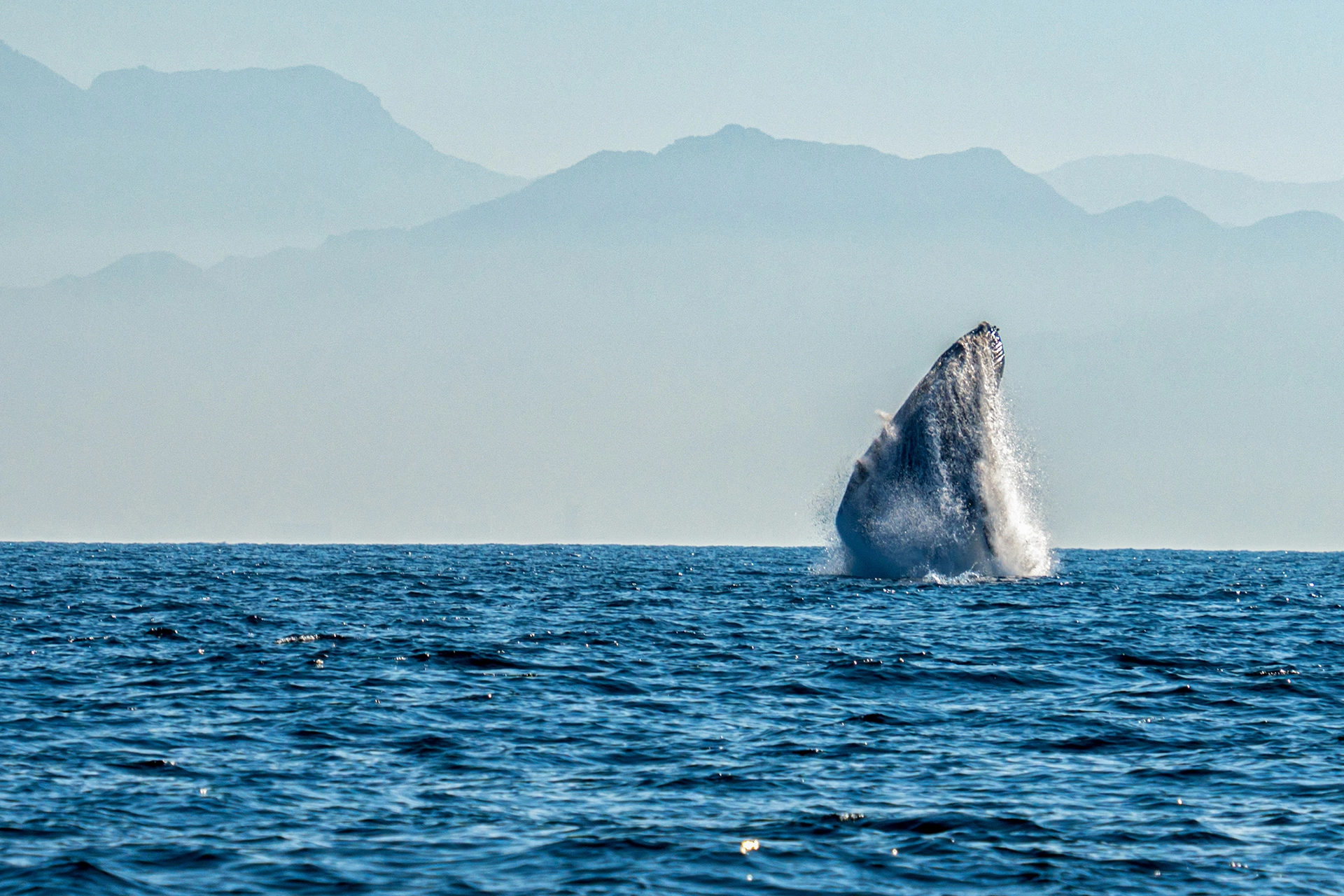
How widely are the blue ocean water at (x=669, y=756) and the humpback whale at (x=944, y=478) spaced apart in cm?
1202

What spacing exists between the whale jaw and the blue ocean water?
1199 cm

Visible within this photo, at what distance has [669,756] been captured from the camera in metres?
17.4

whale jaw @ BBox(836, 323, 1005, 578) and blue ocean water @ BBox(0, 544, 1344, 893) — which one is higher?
whale jaw @ BBox(836, 323, 1005, 578)

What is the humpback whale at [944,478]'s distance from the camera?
4706cm

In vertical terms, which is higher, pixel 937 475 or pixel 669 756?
pixel 937 475

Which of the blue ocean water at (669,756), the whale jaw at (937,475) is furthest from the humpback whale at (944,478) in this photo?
the blue ocean water at (669,756)

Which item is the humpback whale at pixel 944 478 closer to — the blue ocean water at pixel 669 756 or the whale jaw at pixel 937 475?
the whale jaw at pixel 937 475

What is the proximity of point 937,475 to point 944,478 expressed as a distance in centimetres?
26

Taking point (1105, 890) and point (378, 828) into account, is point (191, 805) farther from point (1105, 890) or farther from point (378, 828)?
point (1105, 890)

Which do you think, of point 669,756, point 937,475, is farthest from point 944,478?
point 669,756

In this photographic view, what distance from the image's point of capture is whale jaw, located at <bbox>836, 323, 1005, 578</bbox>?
47.0m

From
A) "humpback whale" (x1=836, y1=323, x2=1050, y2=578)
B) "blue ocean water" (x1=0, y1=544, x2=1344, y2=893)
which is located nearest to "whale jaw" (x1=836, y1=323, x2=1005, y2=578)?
"humpback whale" (x1=836, y1=323, x2=1050, y2=578)

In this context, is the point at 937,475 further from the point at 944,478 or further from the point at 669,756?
the point at 669,756

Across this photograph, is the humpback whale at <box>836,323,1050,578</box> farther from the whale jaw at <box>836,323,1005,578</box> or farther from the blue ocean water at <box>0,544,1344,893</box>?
the blue ocean water at <box>0,544,1344,893</box>
